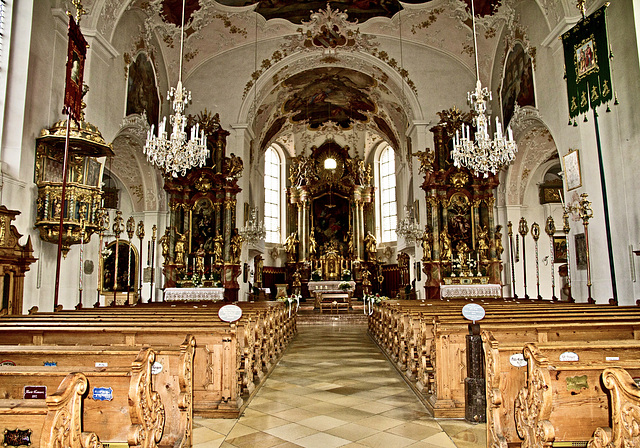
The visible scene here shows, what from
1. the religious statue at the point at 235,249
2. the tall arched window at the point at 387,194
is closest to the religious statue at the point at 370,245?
the tall arched window at the point at 387,194

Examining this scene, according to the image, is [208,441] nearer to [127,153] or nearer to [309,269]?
[127,153]

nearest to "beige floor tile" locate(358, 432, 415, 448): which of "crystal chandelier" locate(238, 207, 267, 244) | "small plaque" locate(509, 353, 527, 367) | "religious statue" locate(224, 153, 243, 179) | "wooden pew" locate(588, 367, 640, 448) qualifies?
"small plaque" locate(509, 353, 527, 367)

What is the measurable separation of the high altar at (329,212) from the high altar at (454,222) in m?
8.69

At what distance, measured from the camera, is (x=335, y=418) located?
15.3 feet

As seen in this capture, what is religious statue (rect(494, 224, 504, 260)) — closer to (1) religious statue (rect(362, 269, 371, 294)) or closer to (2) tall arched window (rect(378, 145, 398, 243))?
(1) religious statue (rect(362, 269, 371, 294))

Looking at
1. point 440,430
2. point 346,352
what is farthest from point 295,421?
point 346,352

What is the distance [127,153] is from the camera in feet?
47.4

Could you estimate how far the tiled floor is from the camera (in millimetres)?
4008

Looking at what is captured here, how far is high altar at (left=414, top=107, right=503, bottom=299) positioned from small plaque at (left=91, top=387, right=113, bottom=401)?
503 inches

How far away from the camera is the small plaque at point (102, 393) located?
2.74 m

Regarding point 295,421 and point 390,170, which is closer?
point 295,421

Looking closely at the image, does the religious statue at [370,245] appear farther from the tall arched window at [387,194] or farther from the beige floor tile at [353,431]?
the beige floor tile at [353,431]

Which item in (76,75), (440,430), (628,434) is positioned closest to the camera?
(628,434)

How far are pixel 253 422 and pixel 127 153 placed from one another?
464 inches
